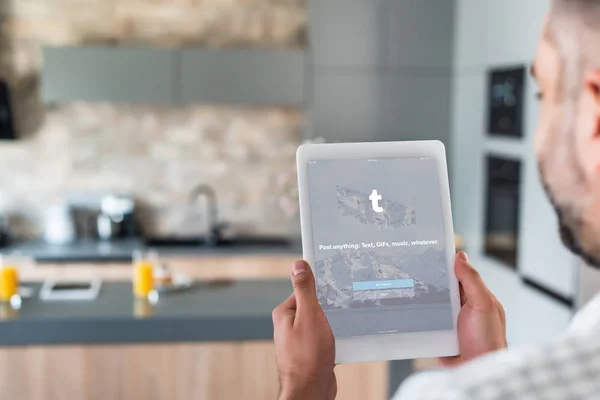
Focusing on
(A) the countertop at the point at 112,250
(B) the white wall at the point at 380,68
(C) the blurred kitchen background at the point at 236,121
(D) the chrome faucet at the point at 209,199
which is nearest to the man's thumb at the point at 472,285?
(C) the blurred kitchen background at the point at 236,121

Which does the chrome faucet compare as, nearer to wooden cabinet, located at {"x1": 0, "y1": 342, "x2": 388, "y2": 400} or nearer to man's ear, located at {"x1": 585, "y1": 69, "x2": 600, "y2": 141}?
wooden cabinet, located at {"x1": 0, "y1": 342, "x2": 388, "y2": 400}

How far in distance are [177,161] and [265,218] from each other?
0.64 metres

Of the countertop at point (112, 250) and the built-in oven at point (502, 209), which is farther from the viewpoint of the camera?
the countertop at point (112, 250)

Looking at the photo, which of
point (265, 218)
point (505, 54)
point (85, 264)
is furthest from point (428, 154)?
point (265, 218)

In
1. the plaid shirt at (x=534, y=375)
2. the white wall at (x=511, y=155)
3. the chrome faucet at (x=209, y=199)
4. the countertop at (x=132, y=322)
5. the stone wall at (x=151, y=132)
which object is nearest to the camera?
the plaid shirt at (x=534, y=375)

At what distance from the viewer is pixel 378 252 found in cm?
97

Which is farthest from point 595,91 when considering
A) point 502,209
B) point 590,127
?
point 502,209

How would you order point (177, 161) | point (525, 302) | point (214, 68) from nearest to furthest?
point (525, 302), point (214, 68), point (177, 161)

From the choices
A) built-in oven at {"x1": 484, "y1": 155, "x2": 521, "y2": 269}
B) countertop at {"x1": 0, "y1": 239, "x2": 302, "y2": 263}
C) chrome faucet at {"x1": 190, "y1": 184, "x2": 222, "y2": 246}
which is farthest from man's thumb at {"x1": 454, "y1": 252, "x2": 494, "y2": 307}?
chrome faucet at {"x1": 190, "y1": 184, "x2": 222, "y2": 246}

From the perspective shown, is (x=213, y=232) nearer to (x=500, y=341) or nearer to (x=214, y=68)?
(x=214, y=68)

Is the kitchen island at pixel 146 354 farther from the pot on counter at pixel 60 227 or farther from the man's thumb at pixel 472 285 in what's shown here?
the pot on counter at pixel 60 227

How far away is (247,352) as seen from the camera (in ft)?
8.03

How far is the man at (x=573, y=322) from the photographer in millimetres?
457

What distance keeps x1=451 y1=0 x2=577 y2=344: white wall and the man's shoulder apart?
92.9 inches
